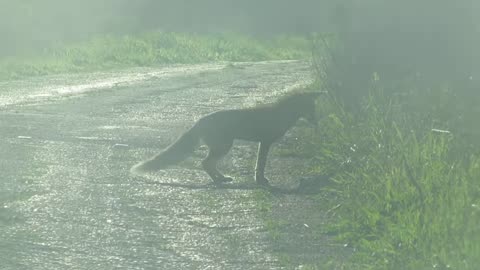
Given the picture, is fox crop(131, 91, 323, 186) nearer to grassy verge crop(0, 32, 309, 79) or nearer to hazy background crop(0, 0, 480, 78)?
hazy background crop(0, 0, 480, 78)

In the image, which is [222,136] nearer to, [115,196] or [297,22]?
[115,196]

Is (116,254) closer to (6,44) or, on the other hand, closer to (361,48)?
(361,48)

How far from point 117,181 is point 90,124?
4847mm

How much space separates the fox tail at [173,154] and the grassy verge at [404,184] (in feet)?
4.34

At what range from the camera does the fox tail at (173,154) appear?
10438 mm

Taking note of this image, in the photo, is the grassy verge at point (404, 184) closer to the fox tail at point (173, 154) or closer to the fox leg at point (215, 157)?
the fox leg at point (215, 157)

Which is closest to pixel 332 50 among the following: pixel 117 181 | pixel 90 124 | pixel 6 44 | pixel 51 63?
pixel 90 124

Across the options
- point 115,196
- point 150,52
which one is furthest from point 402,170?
point 150,52

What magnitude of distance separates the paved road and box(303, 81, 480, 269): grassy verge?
557 mm

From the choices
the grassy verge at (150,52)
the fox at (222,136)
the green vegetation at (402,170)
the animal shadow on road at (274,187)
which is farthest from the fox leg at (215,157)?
the grassy verge at (150,52)

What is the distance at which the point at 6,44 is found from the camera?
33.8 metres

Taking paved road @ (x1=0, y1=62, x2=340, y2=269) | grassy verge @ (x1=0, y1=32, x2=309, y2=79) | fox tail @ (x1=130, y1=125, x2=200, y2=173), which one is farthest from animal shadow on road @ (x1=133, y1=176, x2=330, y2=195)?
grassy verge @ (x1=0, y1=32, x2=309, y2=79)

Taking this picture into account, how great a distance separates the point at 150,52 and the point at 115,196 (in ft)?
89.5

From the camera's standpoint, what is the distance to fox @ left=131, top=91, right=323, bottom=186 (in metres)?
10.5
